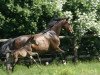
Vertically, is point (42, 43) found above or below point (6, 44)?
below

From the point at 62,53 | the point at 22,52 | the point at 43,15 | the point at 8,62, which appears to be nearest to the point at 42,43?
the point at 62,53

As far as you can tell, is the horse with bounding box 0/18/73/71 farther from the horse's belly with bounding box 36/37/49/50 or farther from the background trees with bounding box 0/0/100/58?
the background trees with bounding box 0/0/100/58

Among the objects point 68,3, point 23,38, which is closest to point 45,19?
point 68,3

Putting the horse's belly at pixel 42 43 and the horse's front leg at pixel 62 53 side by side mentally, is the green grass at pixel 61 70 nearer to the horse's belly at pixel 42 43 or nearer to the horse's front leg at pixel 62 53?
the horse's front leg at pixel 62 53

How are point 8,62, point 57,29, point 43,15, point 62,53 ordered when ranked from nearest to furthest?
1. point 8,62
2. point 57,29
3. point 62,53
4. point 43,15

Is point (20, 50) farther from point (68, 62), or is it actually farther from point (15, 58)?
point (68, 62)

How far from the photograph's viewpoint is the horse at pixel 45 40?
60.3 ft

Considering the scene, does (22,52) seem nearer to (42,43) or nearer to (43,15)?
(42,43)

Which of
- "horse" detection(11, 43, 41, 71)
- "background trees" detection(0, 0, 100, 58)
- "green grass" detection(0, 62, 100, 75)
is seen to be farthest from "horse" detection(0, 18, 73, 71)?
"green grass" detection(0, 62, 100, 75)

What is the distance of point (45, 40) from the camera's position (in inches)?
771

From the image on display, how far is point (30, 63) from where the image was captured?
20062 millimetres

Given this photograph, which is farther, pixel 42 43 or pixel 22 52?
pixel 42 43

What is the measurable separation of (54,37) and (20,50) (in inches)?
102

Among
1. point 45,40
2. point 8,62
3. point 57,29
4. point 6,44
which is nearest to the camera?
point 8,62
